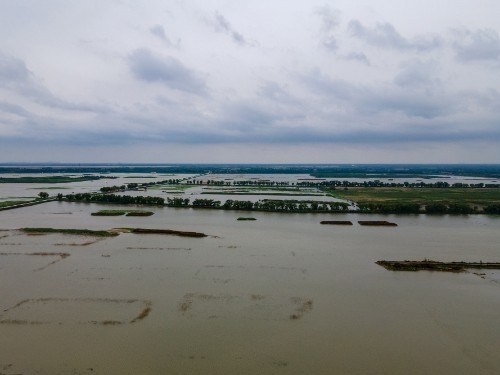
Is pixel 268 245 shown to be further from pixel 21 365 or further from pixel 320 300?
pixel 21 365

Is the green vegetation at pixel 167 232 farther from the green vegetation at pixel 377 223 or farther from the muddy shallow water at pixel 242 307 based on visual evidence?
the green vegetation at pixel 377 223

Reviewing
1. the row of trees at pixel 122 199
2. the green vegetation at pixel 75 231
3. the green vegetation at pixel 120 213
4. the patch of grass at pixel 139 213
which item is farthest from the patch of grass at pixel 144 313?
the row of trees at pixel 122 199

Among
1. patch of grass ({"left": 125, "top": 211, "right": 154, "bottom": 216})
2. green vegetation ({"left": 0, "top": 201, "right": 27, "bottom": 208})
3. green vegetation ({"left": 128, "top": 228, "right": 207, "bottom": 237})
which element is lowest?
green vegetation ({"left": 128, "top": 228, "right": 207, "bottom": 237})

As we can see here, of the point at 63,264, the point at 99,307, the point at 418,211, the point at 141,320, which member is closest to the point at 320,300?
the point at 141,320

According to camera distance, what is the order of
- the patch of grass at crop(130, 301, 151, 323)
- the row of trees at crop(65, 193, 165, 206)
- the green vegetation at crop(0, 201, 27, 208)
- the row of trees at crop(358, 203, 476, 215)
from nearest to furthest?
the patch of grass at crop(130, 301, 151, 323) → the row of trees at crop(358, 203, 476, 215) → the green vegetation at crop(0, 201, 27, 208) → the row of trees at crop(65, 193, 165, 206)

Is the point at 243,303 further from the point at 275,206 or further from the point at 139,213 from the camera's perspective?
the point at 275,206

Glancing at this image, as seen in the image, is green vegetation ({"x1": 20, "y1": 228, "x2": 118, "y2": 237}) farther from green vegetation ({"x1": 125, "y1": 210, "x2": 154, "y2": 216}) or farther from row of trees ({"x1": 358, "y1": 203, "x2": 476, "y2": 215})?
row of trees ({"x1": 358, "y1": 203, "x2": 476, "y2": 215})

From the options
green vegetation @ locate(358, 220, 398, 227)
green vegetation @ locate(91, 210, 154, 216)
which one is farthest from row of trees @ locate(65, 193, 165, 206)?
green vegetation @ locate(358, 220, 398, 227)
